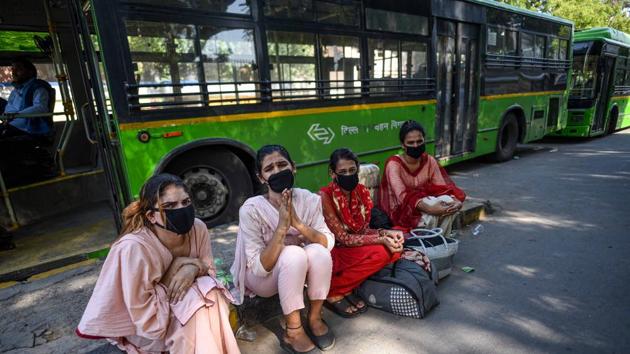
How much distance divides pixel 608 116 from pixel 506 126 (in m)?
6.07

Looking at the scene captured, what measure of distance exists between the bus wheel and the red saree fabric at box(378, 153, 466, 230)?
200 inches

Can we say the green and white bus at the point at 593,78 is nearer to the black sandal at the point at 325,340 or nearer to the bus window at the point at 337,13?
the bus window at the point at 337,13

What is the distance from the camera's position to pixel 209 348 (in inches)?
65.3

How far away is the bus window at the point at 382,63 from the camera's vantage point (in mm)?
5004

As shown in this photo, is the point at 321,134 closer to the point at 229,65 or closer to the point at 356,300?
the point at 229,65

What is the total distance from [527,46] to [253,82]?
250 inches

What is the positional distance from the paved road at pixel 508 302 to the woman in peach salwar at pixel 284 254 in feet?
0.70

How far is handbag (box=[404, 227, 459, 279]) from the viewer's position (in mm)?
2736

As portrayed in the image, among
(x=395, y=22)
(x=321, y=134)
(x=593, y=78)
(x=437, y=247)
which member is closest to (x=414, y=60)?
(x=395, y=22)

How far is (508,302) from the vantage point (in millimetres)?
2502

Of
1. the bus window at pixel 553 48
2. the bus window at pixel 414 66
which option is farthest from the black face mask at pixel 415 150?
the bus window at pixel 553 48

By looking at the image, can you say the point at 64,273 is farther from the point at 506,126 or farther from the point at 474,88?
the point at 506,126

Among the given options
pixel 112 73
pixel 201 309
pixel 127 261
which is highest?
pixel 112 73

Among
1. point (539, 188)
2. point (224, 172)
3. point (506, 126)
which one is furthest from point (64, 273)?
point (506, 126)
